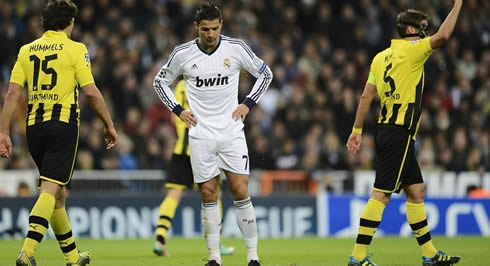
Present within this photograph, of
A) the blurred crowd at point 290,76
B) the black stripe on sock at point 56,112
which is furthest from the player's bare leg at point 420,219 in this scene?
the blurred crowd at point 290,76

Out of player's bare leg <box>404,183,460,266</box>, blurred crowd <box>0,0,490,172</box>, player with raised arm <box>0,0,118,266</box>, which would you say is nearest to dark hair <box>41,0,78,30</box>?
player with raised arm <box>0,0,118,266</box>

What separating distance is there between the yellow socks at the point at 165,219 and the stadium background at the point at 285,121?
4.18m

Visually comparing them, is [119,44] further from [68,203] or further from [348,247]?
[348,247]

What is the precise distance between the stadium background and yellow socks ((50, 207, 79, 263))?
7.13m

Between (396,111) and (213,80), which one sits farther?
(396,111)

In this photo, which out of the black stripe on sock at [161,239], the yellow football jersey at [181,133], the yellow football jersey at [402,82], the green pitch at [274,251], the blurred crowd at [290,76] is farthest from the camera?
the blurred crowd at [290,76]

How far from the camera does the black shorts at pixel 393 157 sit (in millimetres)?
9008

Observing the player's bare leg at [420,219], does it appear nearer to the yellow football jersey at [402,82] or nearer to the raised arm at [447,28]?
the yellow football jersey at [402,82]

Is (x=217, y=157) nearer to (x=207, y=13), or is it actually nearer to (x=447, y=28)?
(x=207, y=13)

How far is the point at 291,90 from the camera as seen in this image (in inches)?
793

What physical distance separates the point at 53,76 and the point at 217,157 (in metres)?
1.57

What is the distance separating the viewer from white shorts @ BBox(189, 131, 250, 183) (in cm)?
876

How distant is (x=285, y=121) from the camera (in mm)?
19547

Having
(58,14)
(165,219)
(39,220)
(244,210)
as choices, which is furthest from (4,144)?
(165,219)
